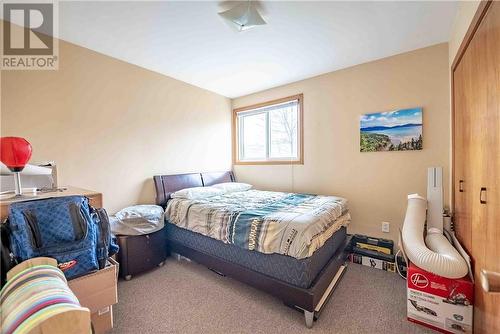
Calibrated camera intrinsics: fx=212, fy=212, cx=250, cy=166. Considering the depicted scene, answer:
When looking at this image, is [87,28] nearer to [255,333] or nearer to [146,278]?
[146,278]

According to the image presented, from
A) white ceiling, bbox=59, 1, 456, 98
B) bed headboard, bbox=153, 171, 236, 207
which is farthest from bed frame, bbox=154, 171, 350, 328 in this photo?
white ceiling, bbox=59, 1, 456, 98

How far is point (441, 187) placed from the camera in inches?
86.1

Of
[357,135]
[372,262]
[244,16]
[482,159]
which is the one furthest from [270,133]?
[482,159]

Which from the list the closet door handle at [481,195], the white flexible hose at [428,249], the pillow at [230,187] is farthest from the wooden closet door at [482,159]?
the pillow at [230,187]

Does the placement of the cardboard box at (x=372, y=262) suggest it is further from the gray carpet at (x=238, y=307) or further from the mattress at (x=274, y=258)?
the mattress at (x=274, y=258)

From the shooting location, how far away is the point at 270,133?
4004mm

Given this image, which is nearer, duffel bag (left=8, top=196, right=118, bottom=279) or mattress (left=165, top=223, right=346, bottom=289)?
duffel bag (left=8, top=196, right=118, bottom=279)

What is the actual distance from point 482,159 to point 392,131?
1431mm

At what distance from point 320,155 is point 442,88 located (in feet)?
5.20

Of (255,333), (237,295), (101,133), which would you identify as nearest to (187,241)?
(237,295)

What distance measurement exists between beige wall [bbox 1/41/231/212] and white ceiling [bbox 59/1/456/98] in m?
0.32

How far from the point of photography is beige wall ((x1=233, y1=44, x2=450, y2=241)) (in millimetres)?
2486

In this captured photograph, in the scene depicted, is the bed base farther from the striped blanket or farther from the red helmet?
the red helmet

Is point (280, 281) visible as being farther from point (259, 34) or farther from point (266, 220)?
point (259, 34)
